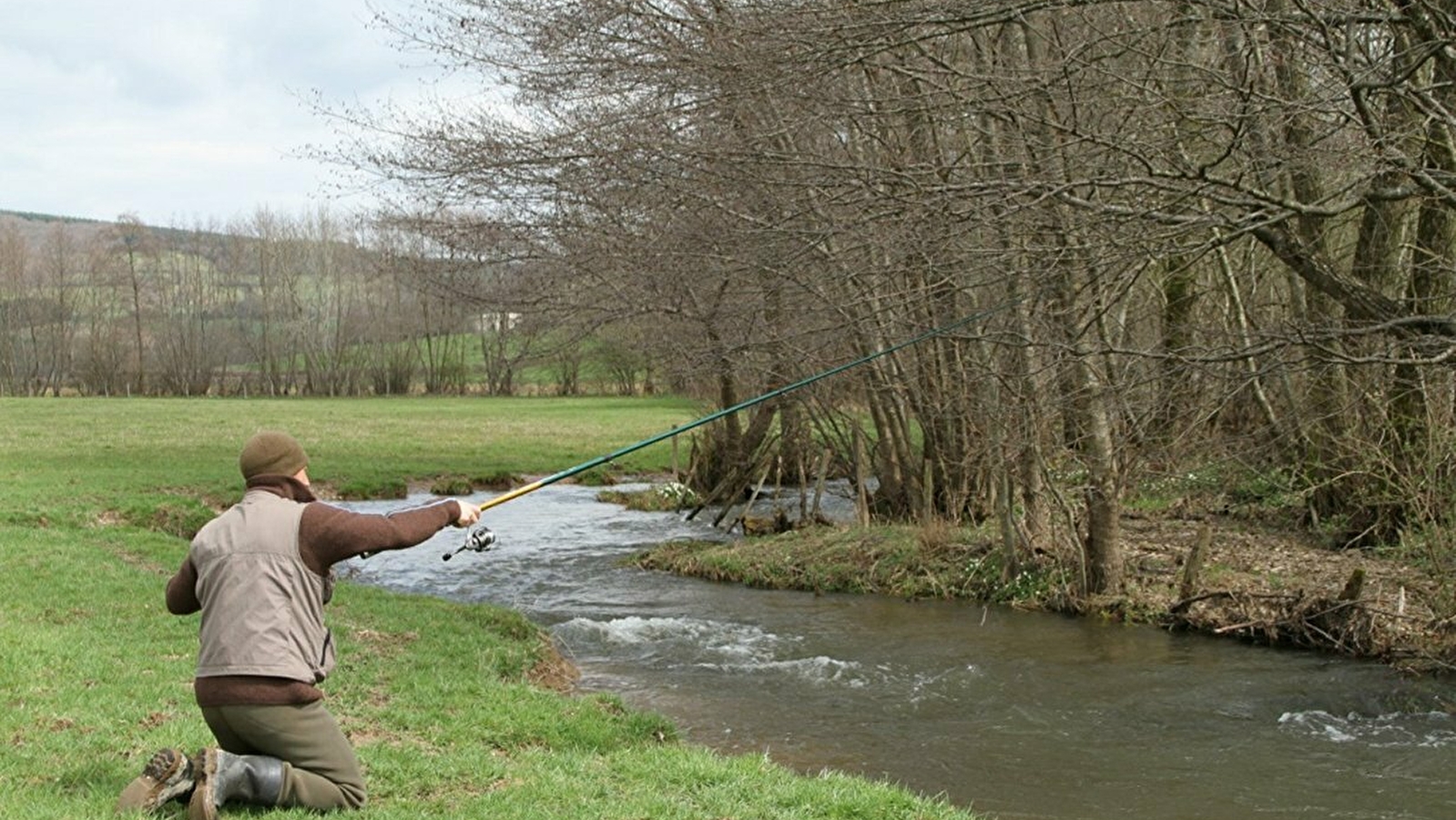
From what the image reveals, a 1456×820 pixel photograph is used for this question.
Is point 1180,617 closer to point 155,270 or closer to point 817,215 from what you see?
point 817,215

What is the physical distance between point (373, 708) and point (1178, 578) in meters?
9.04

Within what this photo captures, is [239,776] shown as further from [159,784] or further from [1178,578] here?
[1178,578]

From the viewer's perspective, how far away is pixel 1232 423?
18.6 metres

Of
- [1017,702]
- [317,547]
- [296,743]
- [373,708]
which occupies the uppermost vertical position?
[317,547]

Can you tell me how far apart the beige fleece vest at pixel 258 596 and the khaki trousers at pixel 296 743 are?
0.16m

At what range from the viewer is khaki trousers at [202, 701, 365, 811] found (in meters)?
5.24

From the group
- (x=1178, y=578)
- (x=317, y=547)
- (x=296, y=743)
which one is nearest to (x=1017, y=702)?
(x=1178, y=578)

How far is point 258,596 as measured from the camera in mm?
5219

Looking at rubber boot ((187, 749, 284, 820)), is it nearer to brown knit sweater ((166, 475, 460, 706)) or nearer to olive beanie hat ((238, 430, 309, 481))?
brown knit sweater ((166, 475, 460, 706))

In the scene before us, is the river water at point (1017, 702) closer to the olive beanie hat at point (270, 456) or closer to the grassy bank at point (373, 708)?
the grassy bank at point (373, 708)

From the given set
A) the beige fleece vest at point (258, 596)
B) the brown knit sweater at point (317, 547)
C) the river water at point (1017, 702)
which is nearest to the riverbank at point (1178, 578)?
the river water at point (1017, 702)

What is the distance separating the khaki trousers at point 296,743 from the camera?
5238mm

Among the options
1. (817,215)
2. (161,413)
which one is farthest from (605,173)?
(161,413)

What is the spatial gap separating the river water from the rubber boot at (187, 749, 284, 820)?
4055mm
